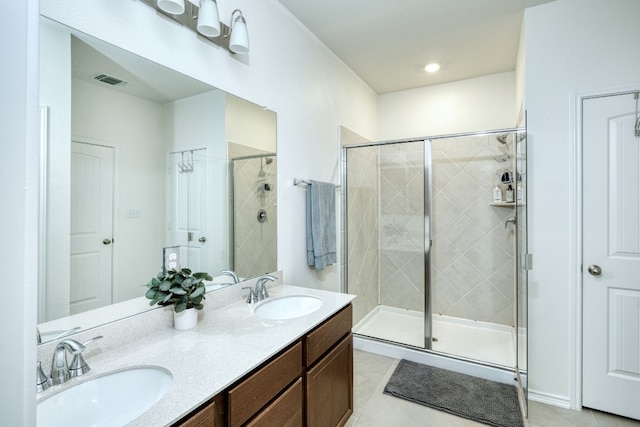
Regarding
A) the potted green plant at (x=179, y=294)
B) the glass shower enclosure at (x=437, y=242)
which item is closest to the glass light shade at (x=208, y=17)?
the potted green plant at (x=179, y=294)

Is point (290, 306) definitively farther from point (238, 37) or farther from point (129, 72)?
point (238, 37)

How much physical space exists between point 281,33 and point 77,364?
83.0 inches

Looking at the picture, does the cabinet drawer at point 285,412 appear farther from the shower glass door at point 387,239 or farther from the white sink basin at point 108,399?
the shower glass door at point 387,239

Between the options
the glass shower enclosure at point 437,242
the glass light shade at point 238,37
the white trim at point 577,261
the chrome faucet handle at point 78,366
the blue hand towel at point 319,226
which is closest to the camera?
the chrome faucet handle at point 78,366

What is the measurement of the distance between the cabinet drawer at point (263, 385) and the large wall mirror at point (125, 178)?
0.59 m

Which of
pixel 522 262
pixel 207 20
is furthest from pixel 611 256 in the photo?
pixel 207 20

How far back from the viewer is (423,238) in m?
3.00

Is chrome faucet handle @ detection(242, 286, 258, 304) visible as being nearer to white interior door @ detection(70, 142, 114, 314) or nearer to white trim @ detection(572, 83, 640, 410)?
white interior door @ detection(70, 142, 114, 314)

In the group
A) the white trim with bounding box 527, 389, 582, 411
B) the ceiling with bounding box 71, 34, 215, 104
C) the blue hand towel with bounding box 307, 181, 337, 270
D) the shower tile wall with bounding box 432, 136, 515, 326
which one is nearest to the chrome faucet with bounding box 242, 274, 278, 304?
the blue hand towel with bounding box 307, 181, 337, 270

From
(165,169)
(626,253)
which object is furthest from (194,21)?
(626,253)

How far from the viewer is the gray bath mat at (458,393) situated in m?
1.99

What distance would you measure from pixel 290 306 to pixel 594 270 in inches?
74.6

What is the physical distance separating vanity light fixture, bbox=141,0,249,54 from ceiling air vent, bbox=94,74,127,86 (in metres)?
0.35

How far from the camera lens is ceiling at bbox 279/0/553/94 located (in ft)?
7.09
